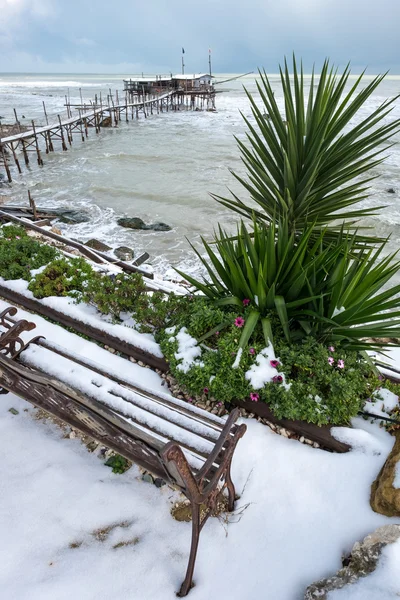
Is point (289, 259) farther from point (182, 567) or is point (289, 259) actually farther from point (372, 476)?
point (182, 567)

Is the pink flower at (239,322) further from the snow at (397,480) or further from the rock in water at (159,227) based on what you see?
the rock in water at (159,227)

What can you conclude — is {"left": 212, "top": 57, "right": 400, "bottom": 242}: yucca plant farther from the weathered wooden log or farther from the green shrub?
the green shrub

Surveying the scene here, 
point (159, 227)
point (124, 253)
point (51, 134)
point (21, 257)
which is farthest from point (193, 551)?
point (51, 134)

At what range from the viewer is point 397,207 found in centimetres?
1355

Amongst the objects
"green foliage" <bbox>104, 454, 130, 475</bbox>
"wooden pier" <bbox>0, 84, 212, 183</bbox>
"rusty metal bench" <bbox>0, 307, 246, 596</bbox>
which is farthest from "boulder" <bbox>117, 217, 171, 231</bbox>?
"green foliage" <bbox>104, 454, 130, 475</bbox>

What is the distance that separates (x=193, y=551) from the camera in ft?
5.99

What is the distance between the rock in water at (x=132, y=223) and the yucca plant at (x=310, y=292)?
8315mm

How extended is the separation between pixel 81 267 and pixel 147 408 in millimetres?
2849

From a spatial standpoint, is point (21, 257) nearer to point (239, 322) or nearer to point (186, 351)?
point (186, 351)

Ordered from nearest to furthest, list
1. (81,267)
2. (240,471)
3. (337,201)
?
(240,471), (337,201), (81,267)

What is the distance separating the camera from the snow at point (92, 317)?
3443 millimetres

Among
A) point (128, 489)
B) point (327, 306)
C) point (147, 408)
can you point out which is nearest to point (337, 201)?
point (327, 306)

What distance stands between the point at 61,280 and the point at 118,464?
2.50m

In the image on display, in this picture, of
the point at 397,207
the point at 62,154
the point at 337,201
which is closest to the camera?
the point at 337,201
